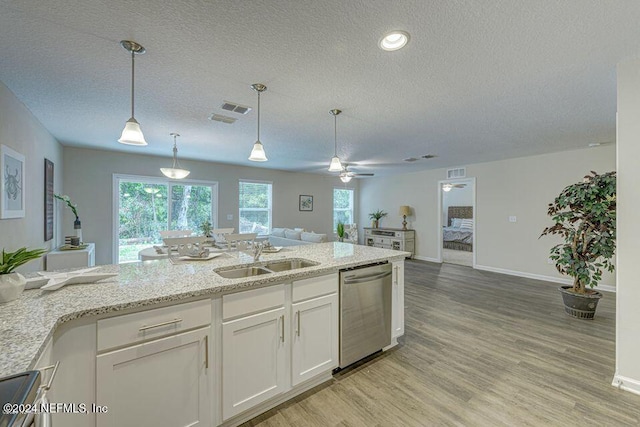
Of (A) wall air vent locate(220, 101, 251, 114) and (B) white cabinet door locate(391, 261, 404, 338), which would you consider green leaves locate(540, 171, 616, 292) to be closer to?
(B) white cabinet door locate(391, 261, 404, 338)

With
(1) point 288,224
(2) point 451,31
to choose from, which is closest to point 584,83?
(2) point 451,31

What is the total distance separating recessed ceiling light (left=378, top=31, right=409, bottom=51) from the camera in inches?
64.3

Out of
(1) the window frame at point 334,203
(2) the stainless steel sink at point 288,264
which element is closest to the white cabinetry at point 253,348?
(2) the stainless steel sink at point 288,264

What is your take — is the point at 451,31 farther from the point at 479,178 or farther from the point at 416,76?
the point at 479,178

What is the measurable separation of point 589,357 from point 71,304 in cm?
399

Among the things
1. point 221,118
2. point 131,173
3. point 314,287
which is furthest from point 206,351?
point 131,173

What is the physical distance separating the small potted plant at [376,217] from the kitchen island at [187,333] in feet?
20.0

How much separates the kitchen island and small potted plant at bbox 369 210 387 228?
609cm

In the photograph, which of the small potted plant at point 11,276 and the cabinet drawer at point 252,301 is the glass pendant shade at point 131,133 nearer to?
the small potted plant at point 11,276

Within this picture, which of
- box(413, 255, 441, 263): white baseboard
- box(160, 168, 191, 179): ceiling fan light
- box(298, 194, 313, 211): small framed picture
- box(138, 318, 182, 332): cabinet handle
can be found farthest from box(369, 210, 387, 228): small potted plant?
box(138, 318, 182, 332): cabinet handle

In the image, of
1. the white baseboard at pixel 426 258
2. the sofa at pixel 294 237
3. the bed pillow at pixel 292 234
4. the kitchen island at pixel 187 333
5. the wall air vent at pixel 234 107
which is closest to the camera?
the kitchen island at pixel 187 333

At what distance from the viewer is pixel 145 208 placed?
538 cm

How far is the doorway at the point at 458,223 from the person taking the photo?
7129mm

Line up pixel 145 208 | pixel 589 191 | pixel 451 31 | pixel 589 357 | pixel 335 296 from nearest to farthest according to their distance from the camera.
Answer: pixel 451 31 < pixel 335 296 < pixel 589 357 < pixel 589 191 < pixel 145 208
